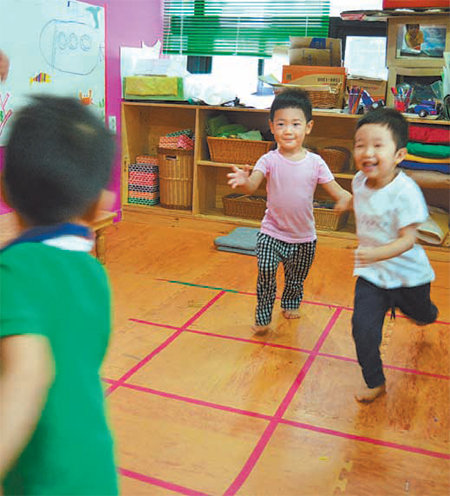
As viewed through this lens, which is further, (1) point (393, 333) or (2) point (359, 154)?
(1) point (393, 333)

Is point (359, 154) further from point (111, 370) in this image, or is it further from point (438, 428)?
point (111, 370)

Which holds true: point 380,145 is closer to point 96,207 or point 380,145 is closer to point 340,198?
point 340,198

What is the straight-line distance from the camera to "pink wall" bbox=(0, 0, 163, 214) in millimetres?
4203

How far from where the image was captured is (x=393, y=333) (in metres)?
2.67

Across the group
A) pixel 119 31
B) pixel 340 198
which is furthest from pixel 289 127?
pixel 119 31

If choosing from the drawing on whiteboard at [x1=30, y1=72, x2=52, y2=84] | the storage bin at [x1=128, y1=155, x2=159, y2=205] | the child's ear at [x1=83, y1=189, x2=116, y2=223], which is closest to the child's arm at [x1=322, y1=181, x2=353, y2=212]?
the child's ear at [x1=83, y1=189, x2=116, y2=223]

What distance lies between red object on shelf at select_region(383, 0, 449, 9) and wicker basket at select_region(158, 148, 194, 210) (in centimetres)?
166

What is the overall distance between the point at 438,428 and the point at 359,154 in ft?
3.05

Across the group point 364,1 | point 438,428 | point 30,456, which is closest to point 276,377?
point 438,428

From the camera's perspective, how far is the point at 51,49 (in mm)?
3611

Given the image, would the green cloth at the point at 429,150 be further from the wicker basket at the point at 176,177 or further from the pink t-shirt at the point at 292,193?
the wicker basket at the point at 176,177

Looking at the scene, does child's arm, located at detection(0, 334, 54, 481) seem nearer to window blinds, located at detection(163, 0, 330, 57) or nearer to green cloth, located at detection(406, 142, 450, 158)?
green cloth, located at detection(406, 142, 450, 158)

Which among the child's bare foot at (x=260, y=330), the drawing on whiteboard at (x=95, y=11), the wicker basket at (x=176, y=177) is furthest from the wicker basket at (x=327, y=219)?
the drawing on whiteboard at (x=95, y=11)

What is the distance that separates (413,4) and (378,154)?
6.96 feet
